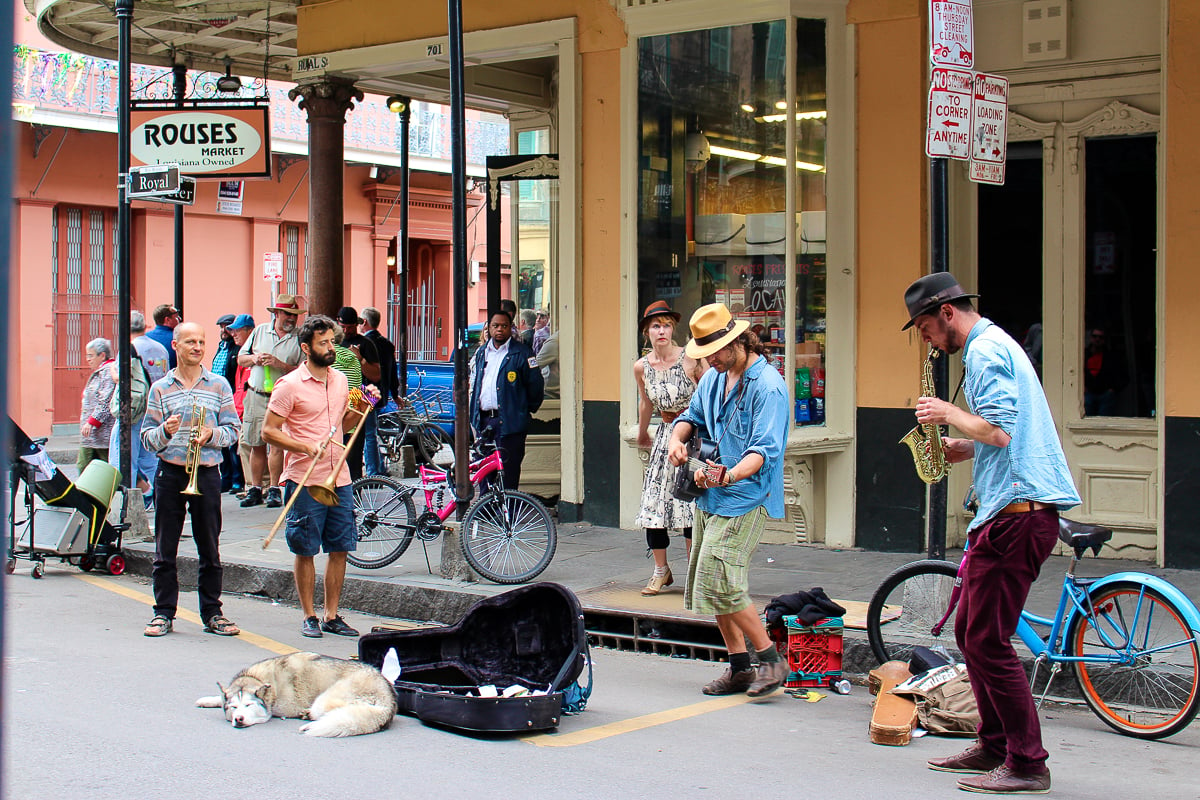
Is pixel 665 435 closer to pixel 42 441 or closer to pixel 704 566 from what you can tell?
pixel 704 566

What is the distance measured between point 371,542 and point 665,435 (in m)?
2.65

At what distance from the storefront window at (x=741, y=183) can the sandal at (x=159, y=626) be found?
4.68m

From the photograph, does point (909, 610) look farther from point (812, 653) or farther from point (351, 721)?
point (351, 721)

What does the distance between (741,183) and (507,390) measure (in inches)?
106

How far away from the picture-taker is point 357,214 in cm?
2705

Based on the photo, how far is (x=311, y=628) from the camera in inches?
313

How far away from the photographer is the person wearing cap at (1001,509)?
4918 millimetres

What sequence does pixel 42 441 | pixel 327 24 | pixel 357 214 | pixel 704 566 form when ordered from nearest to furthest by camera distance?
pixel 704 566
pixel 42 441
pixel 327 24
pixel 357 214

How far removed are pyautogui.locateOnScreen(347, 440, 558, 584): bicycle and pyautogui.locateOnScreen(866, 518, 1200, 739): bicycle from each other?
3.55 meters

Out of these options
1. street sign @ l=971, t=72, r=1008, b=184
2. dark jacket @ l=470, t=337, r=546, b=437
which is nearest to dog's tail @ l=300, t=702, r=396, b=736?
street sign @ l=971, t=72, r=1008, b=184

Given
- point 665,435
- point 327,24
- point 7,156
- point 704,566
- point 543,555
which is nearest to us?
point 7,156

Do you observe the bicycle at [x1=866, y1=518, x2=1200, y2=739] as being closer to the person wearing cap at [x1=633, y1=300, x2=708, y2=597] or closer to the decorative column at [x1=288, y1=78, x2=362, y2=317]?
the person wearing cap at [x1=633, y1=300, x2=708, y2=597]

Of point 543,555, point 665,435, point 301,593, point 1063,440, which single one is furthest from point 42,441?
point 1063,440

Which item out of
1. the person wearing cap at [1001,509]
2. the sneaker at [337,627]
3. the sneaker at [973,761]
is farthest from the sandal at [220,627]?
the person wearing cap at [1001,509]
